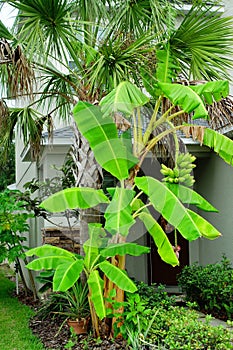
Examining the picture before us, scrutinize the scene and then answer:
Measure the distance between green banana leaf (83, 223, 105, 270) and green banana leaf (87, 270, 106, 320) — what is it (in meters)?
0.46

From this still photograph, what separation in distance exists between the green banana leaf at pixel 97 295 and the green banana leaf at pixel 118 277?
0.27 m

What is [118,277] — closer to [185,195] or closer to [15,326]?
A: [185,195]

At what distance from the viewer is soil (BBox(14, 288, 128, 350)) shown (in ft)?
24.5

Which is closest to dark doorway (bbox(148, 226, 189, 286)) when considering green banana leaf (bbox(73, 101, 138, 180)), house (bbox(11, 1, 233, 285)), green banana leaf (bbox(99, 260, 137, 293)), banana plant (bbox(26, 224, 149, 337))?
house (bbox(11, 1, 233, 285))

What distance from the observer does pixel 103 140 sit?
716 cm

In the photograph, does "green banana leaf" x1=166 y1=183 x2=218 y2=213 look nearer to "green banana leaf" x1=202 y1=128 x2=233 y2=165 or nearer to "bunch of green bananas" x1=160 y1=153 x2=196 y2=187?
"bunch of green bananas" x1=160 y1=153 x2=196 y2=187

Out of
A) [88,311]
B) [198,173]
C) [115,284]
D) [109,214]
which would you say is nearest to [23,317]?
[88,311]

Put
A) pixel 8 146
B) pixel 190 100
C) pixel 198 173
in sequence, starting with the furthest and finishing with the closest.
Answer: pixel 198 173 → pixel 8 146 → pixel 190 100

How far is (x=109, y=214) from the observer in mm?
6898

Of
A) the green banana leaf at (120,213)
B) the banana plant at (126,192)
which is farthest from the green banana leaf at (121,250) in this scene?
the green banana leaf at (120,213)

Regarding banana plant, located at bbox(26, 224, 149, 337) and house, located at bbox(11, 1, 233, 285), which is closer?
banana plant, located at bbox(26, 224, 149, 337)

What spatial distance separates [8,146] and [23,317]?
4116 millimetres

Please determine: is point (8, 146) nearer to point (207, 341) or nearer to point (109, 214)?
point (109, 214)

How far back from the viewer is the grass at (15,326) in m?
8.36
